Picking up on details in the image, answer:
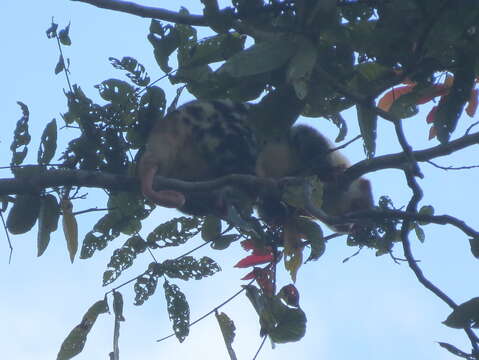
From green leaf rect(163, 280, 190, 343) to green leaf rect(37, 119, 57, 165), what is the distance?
3.04ft

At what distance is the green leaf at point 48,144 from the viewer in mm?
3830

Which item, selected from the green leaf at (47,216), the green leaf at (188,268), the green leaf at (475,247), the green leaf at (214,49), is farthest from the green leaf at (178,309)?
the green leaf at (475,247)

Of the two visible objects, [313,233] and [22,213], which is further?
[313,233]

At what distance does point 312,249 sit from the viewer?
408cm

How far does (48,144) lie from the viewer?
152 inches

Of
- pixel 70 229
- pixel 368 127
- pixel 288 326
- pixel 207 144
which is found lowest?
pixel 288 326

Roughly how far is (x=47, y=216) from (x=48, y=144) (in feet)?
1.27

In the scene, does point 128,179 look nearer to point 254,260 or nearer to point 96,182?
point 96,182

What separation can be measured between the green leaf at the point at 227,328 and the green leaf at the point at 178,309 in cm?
26

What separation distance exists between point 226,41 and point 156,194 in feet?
3.94

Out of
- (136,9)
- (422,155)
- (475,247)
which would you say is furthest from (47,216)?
(475,247)

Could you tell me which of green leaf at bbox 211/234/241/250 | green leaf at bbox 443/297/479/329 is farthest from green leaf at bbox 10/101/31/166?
green leaf at bbox 443/297/479/329

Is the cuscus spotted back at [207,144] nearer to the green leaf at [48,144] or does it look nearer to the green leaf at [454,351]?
the green leaf at [48,144]

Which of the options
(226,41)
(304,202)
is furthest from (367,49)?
(304,202)
